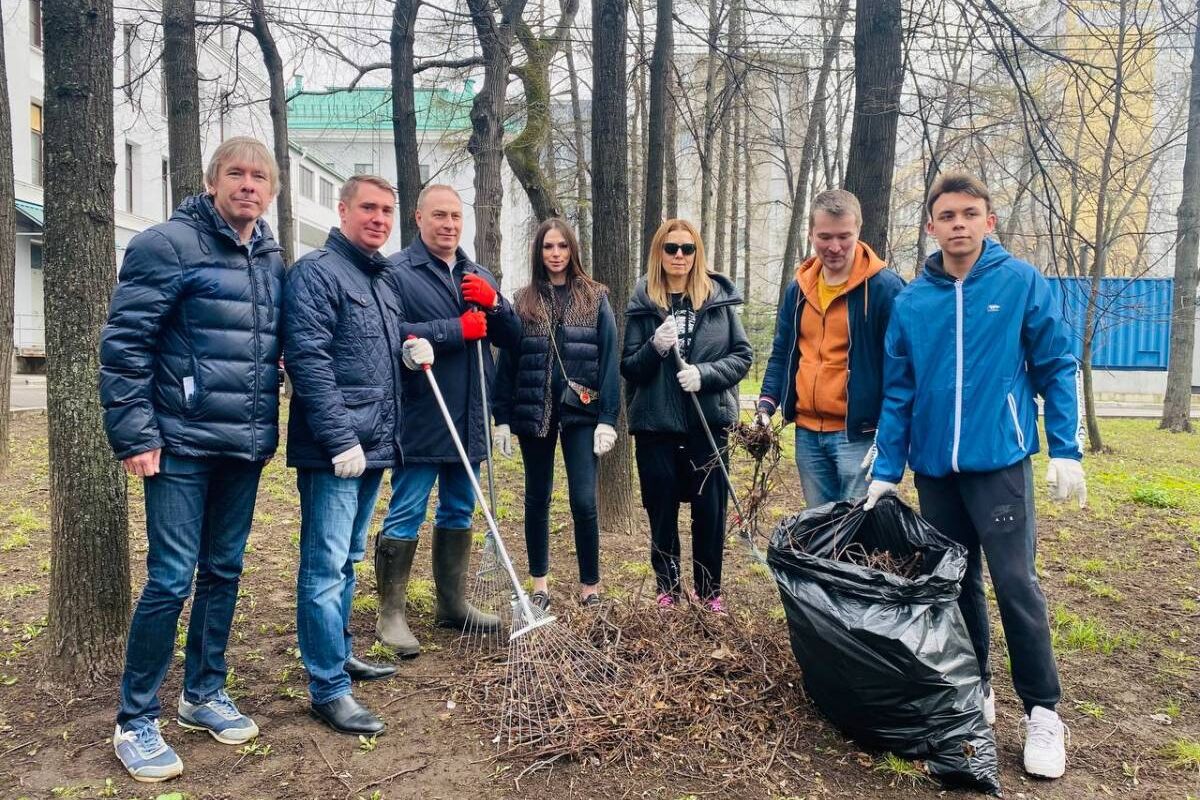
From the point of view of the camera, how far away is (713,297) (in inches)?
141

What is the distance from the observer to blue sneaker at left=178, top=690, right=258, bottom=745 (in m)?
2.67

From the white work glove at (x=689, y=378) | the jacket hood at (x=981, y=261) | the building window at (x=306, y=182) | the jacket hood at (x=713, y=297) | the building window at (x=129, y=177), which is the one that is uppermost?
the building window at (x=306, y=182)

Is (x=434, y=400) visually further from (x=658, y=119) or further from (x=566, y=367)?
(x=658, y=119)

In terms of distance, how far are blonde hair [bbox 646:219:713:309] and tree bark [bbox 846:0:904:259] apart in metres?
1.51

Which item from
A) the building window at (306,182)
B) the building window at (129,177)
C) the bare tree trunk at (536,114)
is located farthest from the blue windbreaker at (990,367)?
the building window at (306,182)

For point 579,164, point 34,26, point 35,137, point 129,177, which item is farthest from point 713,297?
point 129,177

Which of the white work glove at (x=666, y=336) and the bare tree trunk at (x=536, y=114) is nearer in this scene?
the white work glove at (x=666, y=336)

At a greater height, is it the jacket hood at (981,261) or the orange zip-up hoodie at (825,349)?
the jacket hood at (981,261)

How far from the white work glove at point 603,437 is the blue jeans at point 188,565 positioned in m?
1.45

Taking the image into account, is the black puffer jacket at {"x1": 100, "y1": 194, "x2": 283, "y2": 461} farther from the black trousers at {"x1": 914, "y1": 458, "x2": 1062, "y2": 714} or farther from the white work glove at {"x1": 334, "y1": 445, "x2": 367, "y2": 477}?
the black trousers at {"x1": 914, "y1": 458, "x2": 1062, "y2": 714}

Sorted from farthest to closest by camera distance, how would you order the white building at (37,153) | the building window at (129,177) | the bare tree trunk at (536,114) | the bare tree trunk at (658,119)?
the building window at (129,177)
the white building at (37,153)
the bare tree trunk at (536,114)
the bare tree trunk at (658,119)

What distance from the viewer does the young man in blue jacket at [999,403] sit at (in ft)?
8.53

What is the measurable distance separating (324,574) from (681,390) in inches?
63.1

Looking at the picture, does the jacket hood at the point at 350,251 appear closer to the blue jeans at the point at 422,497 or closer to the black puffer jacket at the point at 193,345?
the black puffer jacket at the point at 193,345
